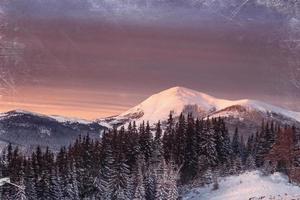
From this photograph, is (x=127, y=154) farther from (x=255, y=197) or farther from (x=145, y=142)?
(x=255, y=197)

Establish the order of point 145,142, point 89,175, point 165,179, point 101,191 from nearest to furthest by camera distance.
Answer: point 165,179, point 101,191, point 89,175, point 145,142

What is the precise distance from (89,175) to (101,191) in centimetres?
980

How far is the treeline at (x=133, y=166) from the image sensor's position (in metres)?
107

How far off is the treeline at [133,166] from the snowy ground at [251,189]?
429 cm

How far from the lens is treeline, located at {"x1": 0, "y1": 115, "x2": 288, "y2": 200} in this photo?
10733cm

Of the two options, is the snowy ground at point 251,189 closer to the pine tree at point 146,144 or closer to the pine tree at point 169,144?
the pine tree at point 169,144

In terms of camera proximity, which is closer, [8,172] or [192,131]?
[8,172]

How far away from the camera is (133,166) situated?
123250 millimetres

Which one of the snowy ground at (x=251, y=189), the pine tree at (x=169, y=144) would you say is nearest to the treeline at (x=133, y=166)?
the pine tree at (x=169, y=144)

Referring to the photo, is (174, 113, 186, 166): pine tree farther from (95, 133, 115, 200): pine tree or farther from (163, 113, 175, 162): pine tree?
(95, 133, 115, 200): pine tree

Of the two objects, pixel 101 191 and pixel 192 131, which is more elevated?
pixel 192 131

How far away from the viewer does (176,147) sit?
447ft

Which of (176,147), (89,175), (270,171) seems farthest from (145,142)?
(270,171)

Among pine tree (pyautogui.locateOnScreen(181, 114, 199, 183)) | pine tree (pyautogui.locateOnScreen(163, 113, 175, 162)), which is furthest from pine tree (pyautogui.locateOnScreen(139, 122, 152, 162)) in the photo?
pine tree (pyautogui.locateOnScreen(181, 114, 199, 183))
